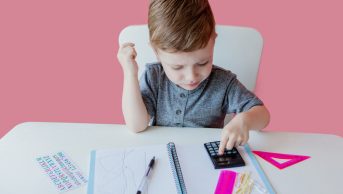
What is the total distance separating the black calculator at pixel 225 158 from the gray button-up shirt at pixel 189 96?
0.24 m

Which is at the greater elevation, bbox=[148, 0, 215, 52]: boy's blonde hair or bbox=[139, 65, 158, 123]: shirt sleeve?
bbox=[148, 0, 215, 52]: boy's blonde hair

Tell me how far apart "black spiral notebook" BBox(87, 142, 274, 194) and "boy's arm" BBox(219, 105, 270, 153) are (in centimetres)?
4

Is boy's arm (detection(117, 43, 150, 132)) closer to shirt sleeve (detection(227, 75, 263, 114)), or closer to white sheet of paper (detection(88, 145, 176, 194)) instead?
white sheet of paper (detection(88, 145, 176, 194))

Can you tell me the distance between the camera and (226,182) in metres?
0.74

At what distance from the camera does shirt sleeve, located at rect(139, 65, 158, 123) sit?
1.07 metres

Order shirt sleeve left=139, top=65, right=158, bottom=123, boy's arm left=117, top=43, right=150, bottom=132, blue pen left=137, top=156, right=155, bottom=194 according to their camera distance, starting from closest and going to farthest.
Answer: blue pen left=137, top=156, right=155, bottom=194
boy's arm left=117, top=43, right=150, bottom=132
shirt sleeve left=139, top=65, right=158, bottom=123

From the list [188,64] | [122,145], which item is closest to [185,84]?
[188,64]

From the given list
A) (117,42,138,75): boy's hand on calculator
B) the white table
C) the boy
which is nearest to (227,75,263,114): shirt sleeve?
the boy

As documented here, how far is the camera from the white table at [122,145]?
2.44 ft

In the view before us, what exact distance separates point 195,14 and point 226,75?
30 centimetres

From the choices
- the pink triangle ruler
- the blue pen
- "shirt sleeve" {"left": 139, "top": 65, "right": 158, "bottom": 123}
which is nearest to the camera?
the blue pen

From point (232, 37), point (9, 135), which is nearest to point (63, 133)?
point (9, 135)

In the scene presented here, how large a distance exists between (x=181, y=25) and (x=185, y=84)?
0.19m

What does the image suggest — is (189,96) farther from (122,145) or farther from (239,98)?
(122,145)
